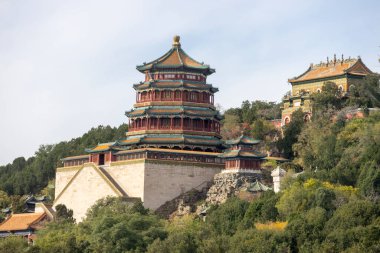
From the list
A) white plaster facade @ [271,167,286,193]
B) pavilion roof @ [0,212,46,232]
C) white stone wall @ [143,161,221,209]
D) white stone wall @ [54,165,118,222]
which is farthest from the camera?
white stone wall @ [54,165,118,222]

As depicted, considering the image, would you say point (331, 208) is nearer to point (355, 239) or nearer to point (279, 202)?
point (279, 202)

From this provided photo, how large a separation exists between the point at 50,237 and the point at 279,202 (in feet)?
54.5

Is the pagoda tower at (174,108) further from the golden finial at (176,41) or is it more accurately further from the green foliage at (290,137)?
the green foliage at (290,137)

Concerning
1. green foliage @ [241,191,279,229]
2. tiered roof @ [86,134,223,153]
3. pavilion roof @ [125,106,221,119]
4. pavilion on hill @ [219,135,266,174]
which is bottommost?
green foliage @ [241,191,279,229]

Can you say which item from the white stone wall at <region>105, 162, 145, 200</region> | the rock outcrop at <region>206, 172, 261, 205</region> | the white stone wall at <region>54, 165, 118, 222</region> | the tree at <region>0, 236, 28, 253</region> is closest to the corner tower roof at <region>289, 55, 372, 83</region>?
the rock outcrop at <region>206, 172, 261, 205</region>

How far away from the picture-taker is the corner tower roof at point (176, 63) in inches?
3765

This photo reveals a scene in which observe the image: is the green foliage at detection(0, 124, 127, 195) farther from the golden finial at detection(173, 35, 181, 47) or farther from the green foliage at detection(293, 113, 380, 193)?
the green foliage at detection(293, 113, 380, 193)

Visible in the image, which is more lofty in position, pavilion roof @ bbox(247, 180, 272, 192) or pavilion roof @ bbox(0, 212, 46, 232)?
pavilion roof @ bbox(247, 180, 272, 192)

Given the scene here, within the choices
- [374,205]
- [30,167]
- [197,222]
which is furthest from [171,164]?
[30,167]

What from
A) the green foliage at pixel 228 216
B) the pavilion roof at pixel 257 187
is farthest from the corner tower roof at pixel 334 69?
the green foliage at pixel 228 216

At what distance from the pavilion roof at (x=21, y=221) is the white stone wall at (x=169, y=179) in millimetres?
9680

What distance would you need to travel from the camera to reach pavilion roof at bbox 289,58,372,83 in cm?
10312

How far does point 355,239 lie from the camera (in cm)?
6431

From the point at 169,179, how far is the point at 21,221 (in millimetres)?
12970
